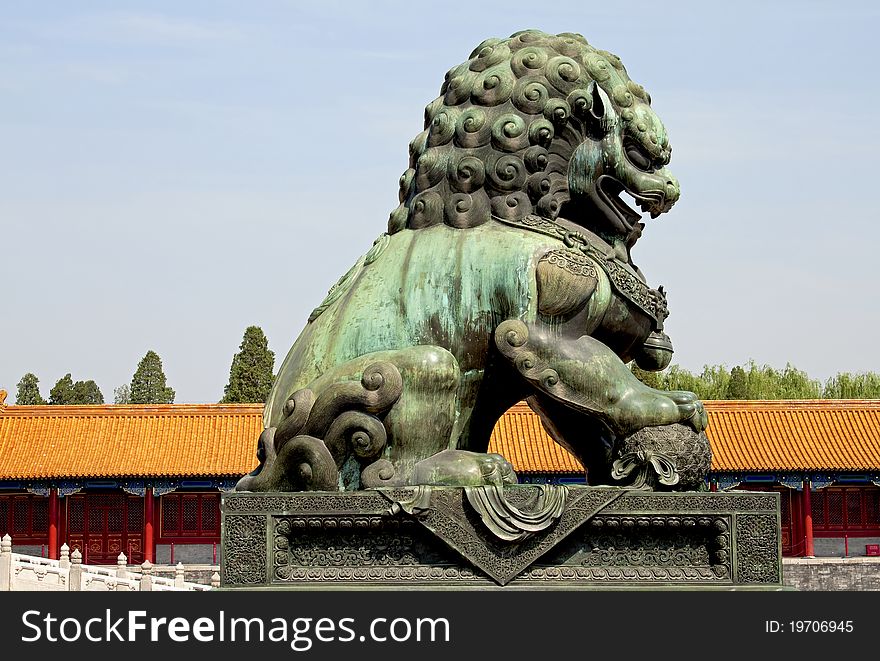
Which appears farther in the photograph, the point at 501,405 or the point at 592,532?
the point at 501,405

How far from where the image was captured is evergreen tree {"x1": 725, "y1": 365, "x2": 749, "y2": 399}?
49.6 m

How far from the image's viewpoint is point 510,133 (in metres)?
5.98

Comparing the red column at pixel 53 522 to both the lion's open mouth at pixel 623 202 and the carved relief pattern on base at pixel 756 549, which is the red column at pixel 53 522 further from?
the carved relief pattern on base at pixel 756 549

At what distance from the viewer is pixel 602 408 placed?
5777 mm

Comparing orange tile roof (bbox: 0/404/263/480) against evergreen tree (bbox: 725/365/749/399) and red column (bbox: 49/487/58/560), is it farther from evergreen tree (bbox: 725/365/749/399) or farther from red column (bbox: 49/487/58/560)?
evergreen tree (bbox: 725/365/749/399)

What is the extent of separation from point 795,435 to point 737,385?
65.1 ft

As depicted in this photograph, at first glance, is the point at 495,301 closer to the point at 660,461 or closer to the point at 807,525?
the point at 660,461

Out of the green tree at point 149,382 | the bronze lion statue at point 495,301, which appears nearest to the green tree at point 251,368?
the green tree at point 149,382

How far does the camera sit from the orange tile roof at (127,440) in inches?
1120

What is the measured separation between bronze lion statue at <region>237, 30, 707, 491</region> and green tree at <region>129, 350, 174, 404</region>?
44.6 m

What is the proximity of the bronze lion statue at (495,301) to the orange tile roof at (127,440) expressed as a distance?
73.3 feet

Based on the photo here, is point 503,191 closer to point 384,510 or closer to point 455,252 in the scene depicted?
point 455,252

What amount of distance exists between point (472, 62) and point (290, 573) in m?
2.43
